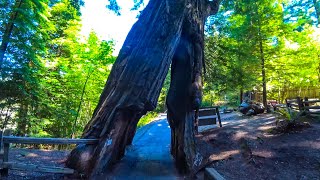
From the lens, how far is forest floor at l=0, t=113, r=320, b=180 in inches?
216

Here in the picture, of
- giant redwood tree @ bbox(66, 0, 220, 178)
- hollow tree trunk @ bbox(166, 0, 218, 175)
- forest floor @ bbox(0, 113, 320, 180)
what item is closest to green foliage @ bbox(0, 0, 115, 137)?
giant redwood tree @ bbox(66, 0, 220, 178)

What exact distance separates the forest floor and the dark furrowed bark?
3.32 ft

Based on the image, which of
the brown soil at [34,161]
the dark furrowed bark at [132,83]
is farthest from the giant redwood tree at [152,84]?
the brown soil at [34,161]

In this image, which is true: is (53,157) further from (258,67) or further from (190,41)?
(258,67)

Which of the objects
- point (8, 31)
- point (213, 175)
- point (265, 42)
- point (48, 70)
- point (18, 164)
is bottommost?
point (18, 164)

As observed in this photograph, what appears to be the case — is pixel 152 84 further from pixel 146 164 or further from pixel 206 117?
pixel 206 117

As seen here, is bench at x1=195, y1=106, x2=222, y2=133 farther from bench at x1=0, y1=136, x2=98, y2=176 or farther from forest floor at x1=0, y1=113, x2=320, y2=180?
bench at x1=0, y1=136, x2=98, y2=176

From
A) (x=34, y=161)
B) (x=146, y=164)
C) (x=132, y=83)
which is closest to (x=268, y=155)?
(x=146, y=164)

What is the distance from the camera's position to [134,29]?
7863 millimetres

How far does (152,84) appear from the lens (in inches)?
267

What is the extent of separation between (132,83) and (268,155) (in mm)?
4470

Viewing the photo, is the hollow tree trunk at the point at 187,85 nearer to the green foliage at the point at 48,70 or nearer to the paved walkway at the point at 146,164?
the paved walkway at the point at 146,164

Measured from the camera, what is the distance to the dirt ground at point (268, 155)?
5.52 meters

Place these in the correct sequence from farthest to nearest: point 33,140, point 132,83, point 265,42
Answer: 1. point 265,42
2. point 132,83
3. point 33,140
